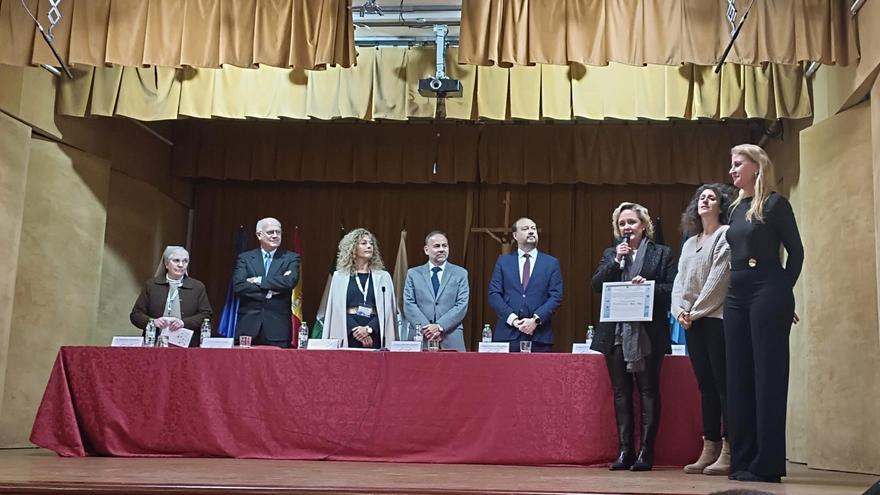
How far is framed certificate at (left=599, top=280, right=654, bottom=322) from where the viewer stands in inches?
167

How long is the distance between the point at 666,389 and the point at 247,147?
5.42 m

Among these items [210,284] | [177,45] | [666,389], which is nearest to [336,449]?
[666,389]

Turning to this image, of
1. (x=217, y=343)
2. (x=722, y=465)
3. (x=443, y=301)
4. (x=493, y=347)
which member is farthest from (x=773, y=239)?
(x=217, y=343)

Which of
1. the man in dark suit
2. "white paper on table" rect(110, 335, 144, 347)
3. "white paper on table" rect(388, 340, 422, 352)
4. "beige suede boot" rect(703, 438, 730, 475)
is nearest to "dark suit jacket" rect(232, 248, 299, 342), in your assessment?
the man in dark suit

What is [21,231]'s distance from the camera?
6.16 metres

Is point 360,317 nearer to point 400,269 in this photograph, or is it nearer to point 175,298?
point 175,298

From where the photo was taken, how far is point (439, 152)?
8.59 metres

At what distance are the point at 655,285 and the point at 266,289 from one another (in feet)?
8.17

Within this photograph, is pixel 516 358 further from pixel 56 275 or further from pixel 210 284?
pixel 210 284

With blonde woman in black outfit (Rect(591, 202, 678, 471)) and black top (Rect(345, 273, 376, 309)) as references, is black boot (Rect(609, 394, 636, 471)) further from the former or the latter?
black top (Rect(345, 273, 376, 309))

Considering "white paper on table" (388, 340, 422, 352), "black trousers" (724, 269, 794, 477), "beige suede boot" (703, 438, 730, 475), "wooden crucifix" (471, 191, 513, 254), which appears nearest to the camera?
"black trousers" (724, 269, 794, 477)

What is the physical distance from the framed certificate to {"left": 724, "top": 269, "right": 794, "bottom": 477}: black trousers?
478 millimetres

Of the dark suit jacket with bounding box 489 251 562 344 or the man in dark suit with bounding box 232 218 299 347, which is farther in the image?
the man in dark suit with bounding box 232 218 299 347

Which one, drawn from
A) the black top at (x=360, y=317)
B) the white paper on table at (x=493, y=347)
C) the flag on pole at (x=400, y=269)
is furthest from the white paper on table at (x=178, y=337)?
the flag on pole at (x=400, y=269)
